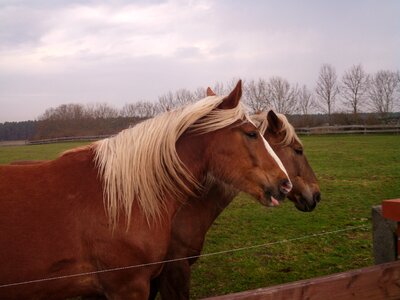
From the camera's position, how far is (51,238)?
213 cm

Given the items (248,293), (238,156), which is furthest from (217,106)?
(248,293)

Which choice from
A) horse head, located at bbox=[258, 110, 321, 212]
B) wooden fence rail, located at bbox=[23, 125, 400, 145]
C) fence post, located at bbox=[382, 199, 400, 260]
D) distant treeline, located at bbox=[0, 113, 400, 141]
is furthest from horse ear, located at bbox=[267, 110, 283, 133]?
wooden fence rail, located at bbox=[23, 125, 400, 145]

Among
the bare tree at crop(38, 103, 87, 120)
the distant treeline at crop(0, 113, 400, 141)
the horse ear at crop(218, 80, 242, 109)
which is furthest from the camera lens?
the bare tree at crop(38, 103, 87, 120)

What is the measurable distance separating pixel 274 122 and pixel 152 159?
2.14 metres

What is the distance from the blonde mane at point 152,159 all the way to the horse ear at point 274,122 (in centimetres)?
160

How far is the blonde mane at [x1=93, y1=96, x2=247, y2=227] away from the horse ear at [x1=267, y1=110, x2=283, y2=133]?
1.60 m

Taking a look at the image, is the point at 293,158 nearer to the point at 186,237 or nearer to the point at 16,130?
the point at 186,237

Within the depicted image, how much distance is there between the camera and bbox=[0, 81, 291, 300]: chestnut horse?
6.94 ft

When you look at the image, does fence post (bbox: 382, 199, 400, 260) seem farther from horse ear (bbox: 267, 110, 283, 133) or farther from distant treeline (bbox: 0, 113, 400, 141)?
distant treeline (bbox: 0, 113, 400, 141)

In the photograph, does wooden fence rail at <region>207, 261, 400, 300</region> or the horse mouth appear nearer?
wooden fence rail at <region>207, 261, 400, 300</region>

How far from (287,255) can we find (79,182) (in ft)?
13.4

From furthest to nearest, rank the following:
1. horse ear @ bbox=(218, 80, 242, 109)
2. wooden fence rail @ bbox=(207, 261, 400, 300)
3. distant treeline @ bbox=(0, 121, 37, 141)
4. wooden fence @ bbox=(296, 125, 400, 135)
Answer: distant treeline @ bbox=(0, 121, 37, 141)
wooden fence @ bbox=(296, 125, 400, 135)
horse ear @ bbox=(218, 80, 242, 109)
wooden fence rail @ bbox=(207, 261, 400, 300)

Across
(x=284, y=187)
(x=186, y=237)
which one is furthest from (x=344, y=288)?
(x=186, y=237)

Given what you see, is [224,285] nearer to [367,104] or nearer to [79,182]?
[79,182]
